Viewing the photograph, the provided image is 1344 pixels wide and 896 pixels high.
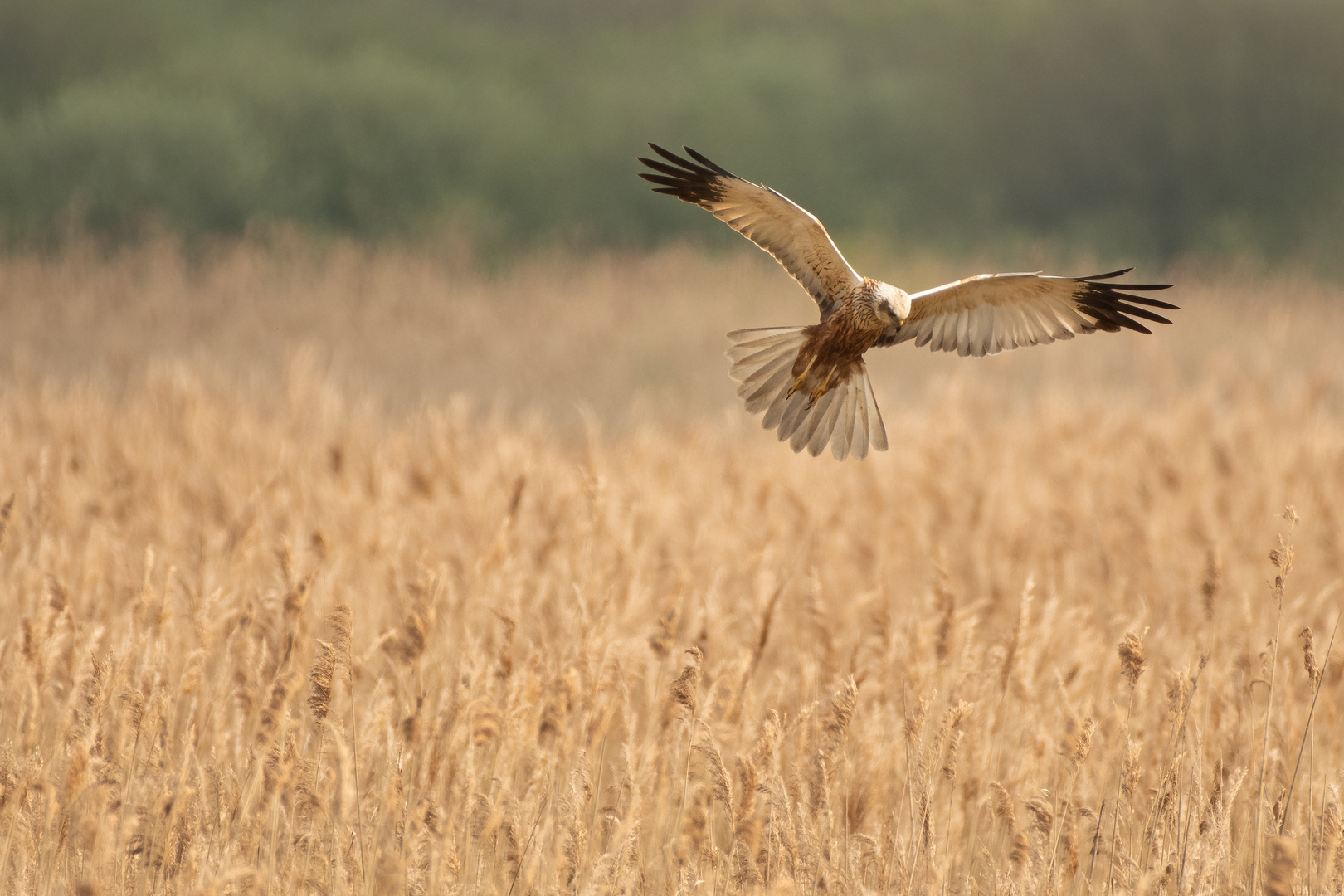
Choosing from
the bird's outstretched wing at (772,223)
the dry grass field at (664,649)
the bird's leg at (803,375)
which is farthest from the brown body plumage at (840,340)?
the dry grass field at (664,649)

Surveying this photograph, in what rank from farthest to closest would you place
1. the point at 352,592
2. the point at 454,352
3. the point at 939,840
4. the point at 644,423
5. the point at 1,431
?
the point at 454,352 < the point at 644,423 < the point at 1,431 < the point at 352,592 < the point at 939,840

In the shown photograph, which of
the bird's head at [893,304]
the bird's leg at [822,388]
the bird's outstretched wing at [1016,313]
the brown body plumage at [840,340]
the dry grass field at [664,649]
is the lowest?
the dry grass field at [664,649]

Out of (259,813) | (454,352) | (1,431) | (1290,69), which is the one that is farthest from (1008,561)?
(1290,69)

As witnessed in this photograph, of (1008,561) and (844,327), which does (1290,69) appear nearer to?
(1008,561)

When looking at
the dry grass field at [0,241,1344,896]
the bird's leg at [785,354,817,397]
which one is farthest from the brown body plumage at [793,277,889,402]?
the dry grass field at [0,241,1344,896]

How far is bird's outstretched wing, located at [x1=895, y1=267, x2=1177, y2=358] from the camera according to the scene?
2.98m

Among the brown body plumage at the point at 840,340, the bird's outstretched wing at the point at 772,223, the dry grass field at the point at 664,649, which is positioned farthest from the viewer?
the bird's outstretched wing at the point at 772,223

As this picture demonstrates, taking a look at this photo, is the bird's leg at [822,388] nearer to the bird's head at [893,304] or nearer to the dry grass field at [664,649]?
the bird's head at [893,304]

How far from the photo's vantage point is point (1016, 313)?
126 inches

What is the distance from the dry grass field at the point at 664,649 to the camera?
2.55 m

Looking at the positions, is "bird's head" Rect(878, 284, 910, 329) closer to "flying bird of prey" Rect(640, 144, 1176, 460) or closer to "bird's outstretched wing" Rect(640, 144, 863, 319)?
"flying bird of prey" Rect(640, 144, 1176, 460)

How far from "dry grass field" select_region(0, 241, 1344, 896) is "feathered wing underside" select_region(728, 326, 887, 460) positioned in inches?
23.2

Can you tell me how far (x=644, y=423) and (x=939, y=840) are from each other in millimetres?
6218

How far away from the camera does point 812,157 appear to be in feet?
69.2
